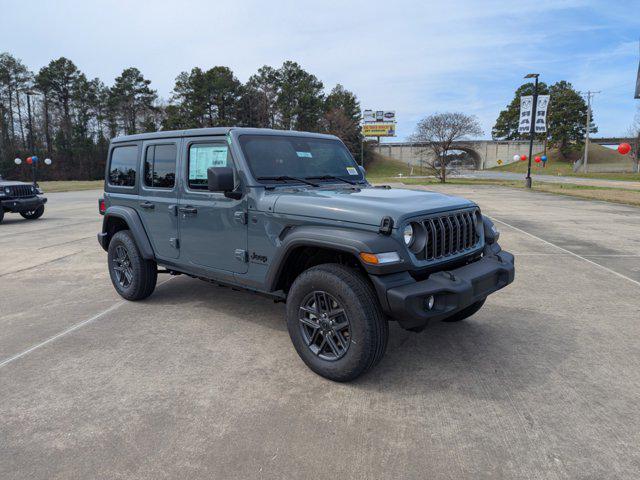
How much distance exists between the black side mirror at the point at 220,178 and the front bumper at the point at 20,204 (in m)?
12.5

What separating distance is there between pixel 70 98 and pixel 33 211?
215 ft

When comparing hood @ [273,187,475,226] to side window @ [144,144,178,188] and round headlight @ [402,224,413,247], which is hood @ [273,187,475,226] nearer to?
round headlight @ [402,224,413,247]

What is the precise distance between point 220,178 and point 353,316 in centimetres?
151

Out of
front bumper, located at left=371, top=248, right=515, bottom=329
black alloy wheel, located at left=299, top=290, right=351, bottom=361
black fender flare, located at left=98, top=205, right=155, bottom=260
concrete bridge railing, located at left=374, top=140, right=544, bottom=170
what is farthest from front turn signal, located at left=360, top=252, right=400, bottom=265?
concrete bridge railing, located at left=374, top=140, right=544, bottom=170

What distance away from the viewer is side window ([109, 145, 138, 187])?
4.99 m

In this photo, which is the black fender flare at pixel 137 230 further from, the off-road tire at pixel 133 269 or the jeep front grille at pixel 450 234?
the jeep front grille at pixel 450 234

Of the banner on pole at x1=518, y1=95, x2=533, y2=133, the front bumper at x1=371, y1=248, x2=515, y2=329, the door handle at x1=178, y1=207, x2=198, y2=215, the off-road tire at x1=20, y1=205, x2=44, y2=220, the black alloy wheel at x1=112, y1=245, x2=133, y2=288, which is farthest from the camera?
the banner on pole at x1=518, y1=95, x2=533, y2=133

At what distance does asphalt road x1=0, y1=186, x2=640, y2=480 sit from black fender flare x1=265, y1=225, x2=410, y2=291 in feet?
2.94

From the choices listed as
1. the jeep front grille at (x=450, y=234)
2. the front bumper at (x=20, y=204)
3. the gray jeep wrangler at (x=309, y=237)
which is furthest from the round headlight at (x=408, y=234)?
the front bumper at (x=20, y=204)

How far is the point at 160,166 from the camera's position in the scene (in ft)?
15.2

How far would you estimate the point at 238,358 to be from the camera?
3660 millimetres

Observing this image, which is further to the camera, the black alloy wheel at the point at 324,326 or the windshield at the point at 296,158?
the windshield at the point at 296,158

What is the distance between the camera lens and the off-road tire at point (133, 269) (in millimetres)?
4934

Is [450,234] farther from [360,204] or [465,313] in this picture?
[465,313]
